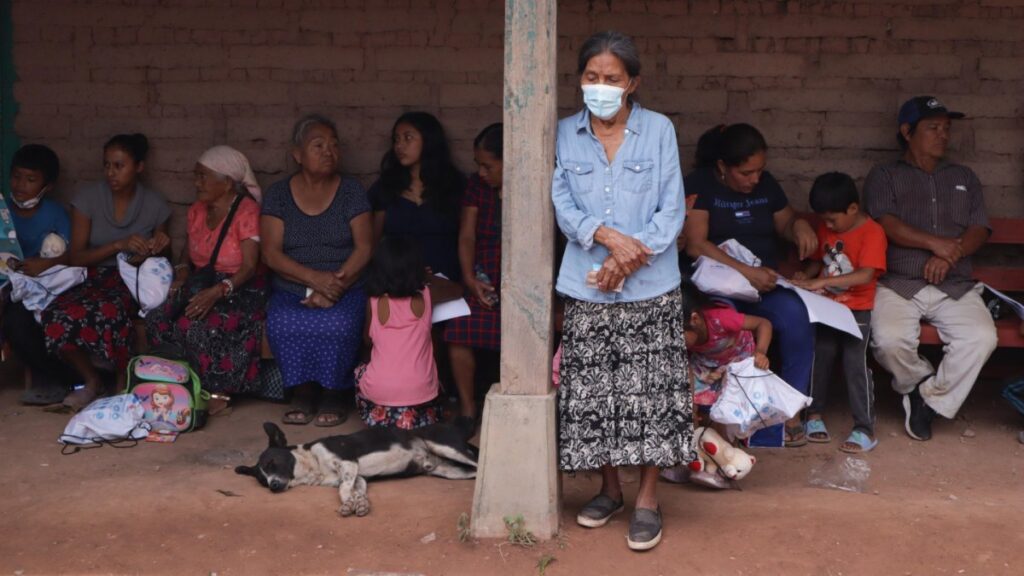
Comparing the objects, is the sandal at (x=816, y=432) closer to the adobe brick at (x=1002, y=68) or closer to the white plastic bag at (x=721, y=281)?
the white plastic bag at (x=721, y=281)

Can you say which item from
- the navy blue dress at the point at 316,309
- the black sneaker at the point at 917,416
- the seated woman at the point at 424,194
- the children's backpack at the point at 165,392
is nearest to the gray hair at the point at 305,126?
the navy blue dress at the point at 316,309

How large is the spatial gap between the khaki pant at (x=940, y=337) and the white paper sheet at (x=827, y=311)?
0.18 metres

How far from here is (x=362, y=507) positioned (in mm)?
4645

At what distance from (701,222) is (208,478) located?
2.59 m

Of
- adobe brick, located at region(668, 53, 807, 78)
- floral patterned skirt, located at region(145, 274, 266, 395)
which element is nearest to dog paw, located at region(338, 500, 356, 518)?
floral patterned skirt, located at region(145, 274, 266, 395)

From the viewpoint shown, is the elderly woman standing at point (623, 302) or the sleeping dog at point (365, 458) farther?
the sleeping dog at point (365, 458)

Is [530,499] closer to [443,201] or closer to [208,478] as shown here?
[208,478]

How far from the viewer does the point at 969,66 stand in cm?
644

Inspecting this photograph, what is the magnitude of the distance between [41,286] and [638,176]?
3.47m

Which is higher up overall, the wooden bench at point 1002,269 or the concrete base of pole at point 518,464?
the wooden bench at point 1002,269

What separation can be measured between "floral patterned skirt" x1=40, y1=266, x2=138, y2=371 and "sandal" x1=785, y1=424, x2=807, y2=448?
11.1 feet

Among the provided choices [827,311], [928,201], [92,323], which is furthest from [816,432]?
[92,323]

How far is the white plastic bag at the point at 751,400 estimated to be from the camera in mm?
4844

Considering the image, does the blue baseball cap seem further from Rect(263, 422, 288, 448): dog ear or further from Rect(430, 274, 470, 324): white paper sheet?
Rect(263, 422, 288, 448): dog ear
